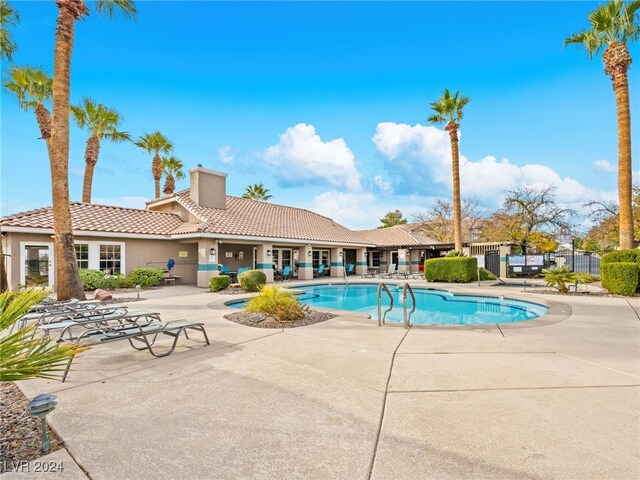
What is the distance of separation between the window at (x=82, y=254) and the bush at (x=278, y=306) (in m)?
12.3

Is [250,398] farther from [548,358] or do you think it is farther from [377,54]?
[377,54]

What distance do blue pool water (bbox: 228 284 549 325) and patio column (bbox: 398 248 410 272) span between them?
11412 millimetres

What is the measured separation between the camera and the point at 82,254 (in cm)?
1598

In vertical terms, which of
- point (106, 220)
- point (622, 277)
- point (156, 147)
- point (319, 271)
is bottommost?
point (319, 271)

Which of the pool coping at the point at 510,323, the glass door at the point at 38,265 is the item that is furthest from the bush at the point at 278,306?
the glass door at the point at 38,265

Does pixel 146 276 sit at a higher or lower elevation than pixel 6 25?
lower

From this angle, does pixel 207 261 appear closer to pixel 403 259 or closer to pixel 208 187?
pixel 208 187

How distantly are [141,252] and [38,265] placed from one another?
442 cm

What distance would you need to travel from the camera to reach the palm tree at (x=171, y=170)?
1361 inches

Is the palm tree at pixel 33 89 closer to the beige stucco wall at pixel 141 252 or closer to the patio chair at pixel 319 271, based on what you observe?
the beige stucco wall at pixel 141 252

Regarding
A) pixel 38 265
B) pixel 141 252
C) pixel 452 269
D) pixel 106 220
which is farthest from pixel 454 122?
pixel 38 265

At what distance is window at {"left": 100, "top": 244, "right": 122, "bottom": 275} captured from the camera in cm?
1667

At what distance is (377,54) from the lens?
17.7 metres

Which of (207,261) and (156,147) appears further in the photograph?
(156,147)
